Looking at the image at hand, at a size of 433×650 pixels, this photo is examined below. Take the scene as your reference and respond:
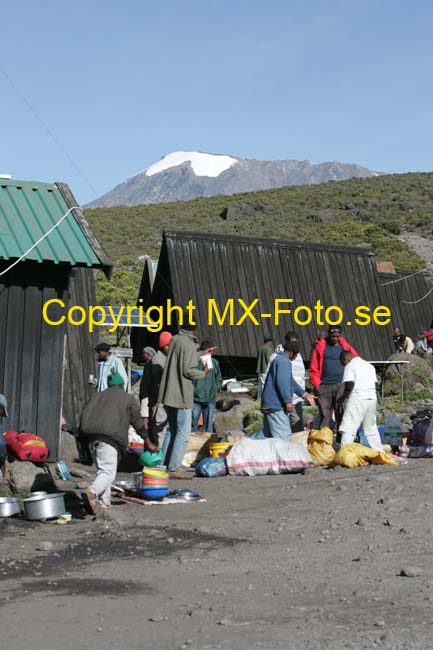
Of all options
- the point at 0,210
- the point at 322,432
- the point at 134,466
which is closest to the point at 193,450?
the point at 134,466

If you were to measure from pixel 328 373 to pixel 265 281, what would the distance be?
14.9m

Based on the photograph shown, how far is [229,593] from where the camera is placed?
7277 millimetres

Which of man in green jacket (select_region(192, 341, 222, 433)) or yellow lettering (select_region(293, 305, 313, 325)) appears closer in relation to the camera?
man in green jacket (select_region(192, 341, 222, 433))

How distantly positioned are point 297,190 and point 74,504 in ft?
250

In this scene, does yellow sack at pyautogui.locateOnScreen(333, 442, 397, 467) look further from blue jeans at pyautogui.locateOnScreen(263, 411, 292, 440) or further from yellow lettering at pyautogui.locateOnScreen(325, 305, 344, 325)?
yellow lettering at pyautogui.locateOnScreen(325, 305, 344, 325)

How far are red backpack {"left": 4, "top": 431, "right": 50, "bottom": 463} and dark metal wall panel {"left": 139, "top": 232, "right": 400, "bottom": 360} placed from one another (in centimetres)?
1538

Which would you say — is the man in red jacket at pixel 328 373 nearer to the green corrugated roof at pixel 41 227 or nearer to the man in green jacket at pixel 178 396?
the man in green jacket at pixel 178 396

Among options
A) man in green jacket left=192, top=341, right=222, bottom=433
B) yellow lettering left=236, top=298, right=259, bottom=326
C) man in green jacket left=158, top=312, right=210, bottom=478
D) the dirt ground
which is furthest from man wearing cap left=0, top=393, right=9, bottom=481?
yellow lettering left=236, top=298, right=259, bottom=326

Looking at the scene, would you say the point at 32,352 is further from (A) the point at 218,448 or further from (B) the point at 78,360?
(B) the point at 78,360

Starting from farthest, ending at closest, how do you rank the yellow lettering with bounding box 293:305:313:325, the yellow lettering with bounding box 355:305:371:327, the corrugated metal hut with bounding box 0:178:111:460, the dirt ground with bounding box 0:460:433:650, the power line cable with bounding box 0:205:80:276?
the yellow lettering with bounding box 355:305:371:327 → the yellow lettering with bounding box 293:305:313:325 → the corrugated metal hut with bounding box 0:178:111:460 → the power line cable with bounding box 0:205:80:276 → the dirt ground with bounding box 0:460:433:650

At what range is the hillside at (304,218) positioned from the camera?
65.2 metres

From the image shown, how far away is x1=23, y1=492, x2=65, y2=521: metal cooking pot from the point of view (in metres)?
10.7

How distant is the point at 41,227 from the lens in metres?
13.8

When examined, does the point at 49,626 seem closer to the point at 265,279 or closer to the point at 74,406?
the point at 74,406
